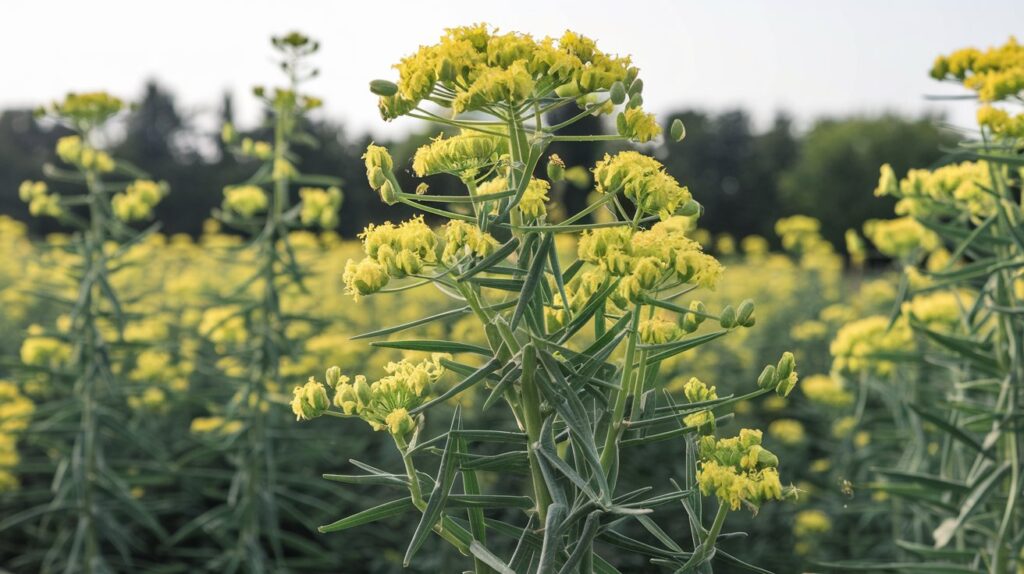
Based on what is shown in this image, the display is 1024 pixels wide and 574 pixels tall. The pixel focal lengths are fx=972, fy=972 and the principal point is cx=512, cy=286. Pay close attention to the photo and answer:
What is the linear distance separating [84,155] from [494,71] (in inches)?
131

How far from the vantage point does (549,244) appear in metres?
1.32

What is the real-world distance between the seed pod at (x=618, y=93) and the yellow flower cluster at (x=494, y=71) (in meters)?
0.02

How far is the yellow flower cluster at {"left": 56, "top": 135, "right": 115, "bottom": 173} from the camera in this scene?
406 centimetres

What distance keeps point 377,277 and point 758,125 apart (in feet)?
158

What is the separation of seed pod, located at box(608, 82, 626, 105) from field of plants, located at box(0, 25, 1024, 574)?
25 mm

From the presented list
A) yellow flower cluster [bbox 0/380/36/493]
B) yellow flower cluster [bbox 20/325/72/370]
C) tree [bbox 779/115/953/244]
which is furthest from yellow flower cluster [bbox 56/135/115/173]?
tree [bbox 779/115/953/244]

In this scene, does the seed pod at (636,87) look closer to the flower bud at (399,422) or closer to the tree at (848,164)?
the flower bud at (399,422)

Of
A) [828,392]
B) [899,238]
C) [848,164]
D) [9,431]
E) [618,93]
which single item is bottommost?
[848,164]

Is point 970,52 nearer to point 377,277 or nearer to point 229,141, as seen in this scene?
point 377,277

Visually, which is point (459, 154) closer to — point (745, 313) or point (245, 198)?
point (745, 313)

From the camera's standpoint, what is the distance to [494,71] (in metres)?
1.26

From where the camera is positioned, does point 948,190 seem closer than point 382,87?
No

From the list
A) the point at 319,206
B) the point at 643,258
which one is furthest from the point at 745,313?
the point at 319,206

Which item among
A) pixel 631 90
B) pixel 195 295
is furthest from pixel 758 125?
pixel 631 90
